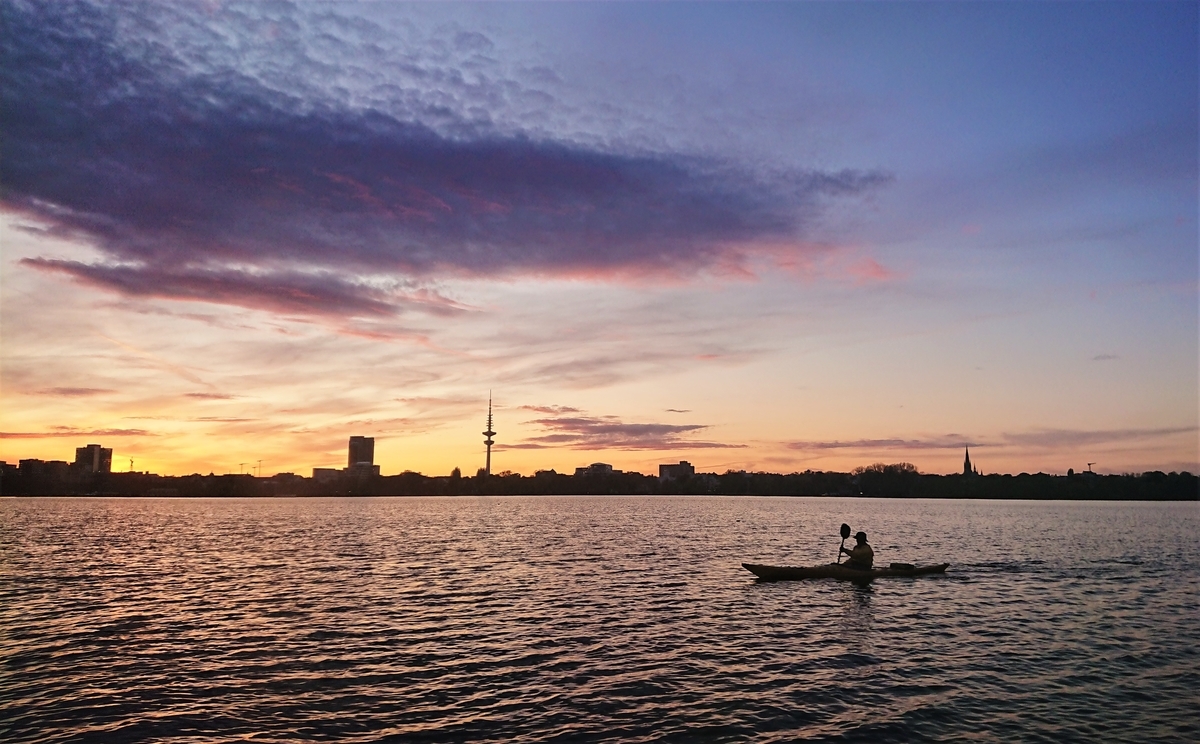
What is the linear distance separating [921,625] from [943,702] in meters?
14.2

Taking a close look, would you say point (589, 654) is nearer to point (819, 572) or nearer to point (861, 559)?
point (819, 572)

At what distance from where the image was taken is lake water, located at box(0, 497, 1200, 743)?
72.4ft

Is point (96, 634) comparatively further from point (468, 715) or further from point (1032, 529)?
point (1032, 529)

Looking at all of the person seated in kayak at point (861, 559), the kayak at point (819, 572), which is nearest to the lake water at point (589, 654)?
the kayak at point (819, 572)

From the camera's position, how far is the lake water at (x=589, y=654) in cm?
2206

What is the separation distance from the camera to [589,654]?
1203 inches

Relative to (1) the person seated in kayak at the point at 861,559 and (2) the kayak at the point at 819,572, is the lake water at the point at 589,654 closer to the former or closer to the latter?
(2) the kayak at the point at 819,572

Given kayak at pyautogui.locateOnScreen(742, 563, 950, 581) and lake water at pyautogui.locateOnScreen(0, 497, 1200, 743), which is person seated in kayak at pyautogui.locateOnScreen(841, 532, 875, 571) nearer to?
kayak at pyautogui.locateOnScreen(742, 563, 950, 581)

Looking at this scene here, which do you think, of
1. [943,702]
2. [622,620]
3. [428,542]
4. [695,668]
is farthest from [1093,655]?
[428,542]

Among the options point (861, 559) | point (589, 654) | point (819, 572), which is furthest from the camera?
point (819, 572)

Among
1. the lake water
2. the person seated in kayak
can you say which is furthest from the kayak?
the lake water

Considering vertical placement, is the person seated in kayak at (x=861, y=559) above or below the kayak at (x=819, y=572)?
above

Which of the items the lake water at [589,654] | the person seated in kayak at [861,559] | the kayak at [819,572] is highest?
the person seated in kayak at [861,559]

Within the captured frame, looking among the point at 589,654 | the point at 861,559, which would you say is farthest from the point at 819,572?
the point at 589,654
